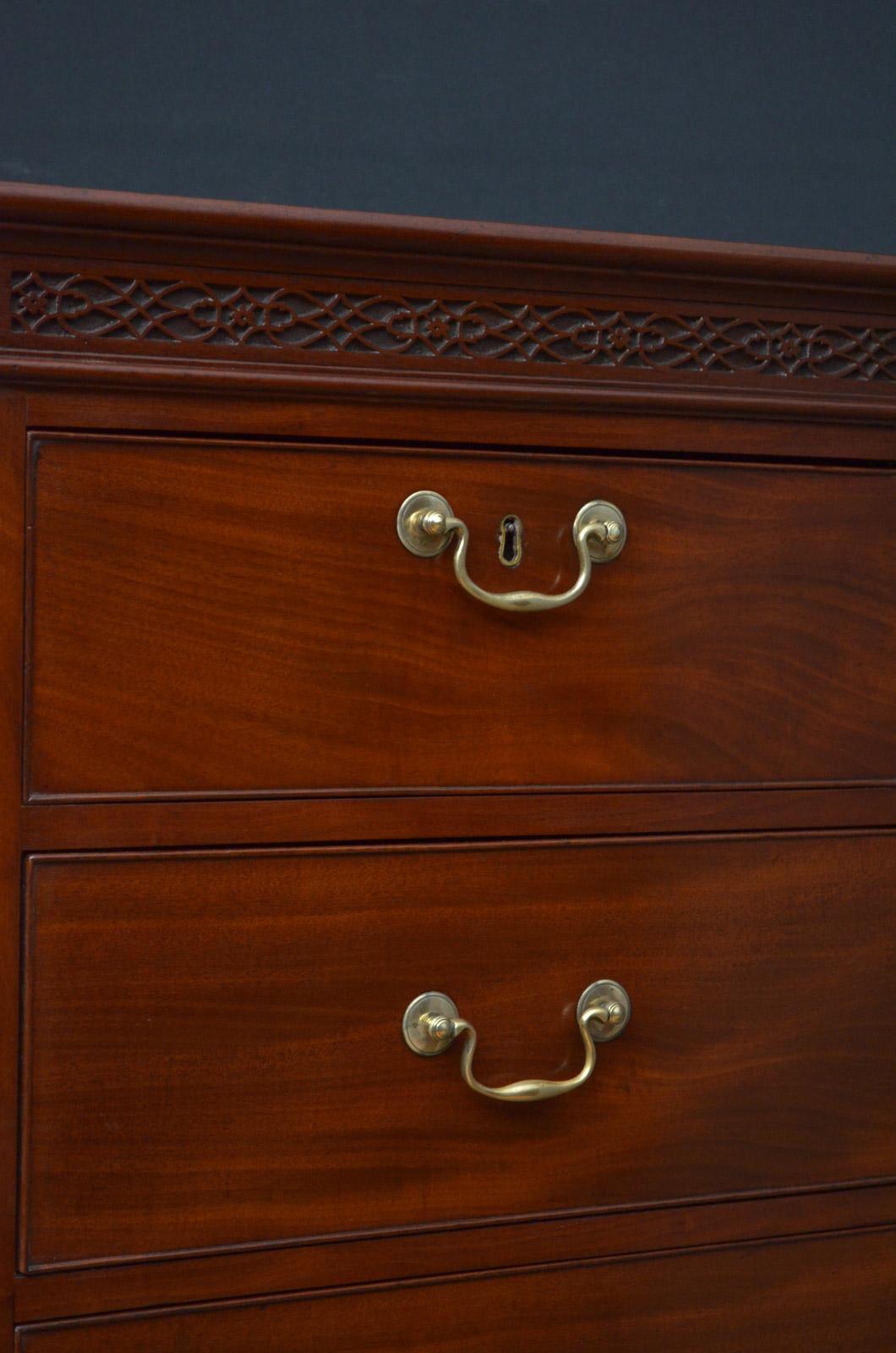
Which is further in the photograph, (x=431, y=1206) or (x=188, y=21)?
(x=188, y=21)

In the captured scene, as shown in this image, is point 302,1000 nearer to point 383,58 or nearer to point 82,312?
point 82,312

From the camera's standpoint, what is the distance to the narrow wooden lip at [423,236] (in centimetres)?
51

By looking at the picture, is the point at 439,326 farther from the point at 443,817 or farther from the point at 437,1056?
the point at 437,1056

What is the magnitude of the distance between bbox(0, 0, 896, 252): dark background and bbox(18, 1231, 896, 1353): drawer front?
3.04 feet

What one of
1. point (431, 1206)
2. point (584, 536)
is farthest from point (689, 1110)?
point (584, 536)

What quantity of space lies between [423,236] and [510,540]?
0.47 ft

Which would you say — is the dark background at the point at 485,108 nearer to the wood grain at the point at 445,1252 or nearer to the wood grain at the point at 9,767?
the wood grain at the point at 9,767

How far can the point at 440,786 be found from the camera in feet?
1.86

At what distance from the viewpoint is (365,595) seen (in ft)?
1.83

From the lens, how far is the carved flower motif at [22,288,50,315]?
52 centimetres

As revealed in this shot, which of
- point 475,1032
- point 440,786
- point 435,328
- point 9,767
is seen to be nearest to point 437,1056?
point 475,1032

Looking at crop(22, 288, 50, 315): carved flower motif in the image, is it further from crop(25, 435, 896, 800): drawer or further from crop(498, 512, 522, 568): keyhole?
crop(498, 512, 522, 568): keyhole

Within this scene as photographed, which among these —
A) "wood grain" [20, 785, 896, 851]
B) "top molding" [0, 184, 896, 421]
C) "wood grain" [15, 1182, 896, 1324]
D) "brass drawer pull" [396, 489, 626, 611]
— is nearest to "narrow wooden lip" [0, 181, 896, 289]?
"top molding" [0, 184, 896, 421]

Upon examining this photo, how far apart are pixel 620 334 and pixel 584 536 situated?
10 cm
